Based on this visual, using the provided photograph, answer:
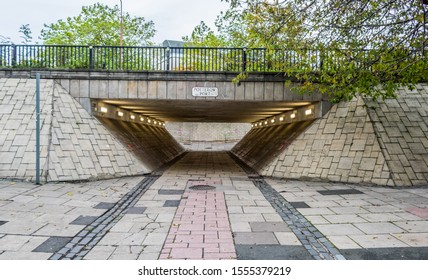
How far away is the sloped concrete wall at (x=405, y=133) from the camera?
8492 millimetres

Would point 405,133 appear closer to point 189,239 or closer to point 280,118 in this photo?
point 280,118

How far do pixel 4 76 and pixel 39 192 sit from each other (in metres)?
6.63

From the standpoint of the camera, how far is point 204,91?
10469 mm

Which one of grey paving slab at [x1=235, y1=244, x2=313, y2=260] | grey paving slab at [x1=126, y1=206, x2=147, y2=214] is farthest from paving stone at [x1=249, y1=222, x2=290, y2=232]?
grey paving slab at [x1=126, y1=206, x2=147, y2=214]

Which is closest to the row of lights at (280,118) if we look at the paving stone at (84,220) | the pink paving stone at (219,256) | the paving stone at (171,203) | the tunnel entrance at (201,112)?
the tunnel entrance at (201,112)

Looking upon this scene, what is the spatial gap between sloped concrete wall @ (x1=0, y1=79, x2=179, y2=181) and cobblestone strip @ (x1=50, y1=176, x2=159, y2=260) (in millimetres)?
2824

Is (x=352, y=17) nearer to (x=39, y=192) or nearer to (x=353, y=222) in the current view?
(x=353, y=222)

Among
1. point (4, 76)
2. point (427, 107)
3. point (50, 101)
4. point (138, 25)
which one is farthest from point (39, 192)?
point (138, 25)

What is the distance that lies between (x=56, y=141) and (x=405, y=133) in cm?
1219

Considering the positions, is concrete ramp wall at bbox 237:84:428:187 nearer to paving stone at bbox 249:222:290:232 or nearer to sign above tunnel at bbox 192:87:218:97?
sign above tunnel at bbox 192:87:218:97

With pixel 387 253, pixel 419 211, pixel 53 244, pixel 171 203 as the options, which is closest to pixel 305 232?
pixel 387 253

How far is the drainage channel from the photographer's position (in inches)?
153

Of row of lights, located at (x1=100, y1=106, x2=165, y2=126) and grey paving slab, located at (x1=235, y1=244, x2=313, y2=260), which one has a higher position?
row of lights, located at (x1=100, y1=106, x2=165, y2=126)

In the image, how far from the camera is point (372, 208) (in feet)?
19.8
